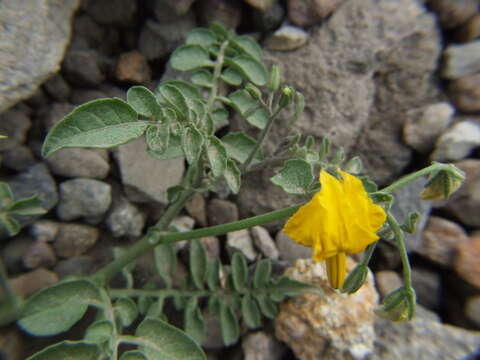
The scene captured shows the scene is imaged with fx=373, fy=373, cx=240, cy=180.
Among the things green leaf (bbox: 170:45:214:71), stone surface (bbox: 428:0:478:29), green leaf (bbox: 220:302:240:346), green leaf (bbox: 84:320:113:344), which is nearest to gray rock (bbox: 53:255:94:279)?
green leaf (bbox: 84:320:113:344)

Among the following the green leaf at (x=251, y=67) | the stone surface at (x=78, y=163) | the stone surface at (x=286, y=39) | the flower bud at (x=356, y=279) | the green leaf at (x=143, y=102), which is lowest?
the stone surface at (x=78, y=163)

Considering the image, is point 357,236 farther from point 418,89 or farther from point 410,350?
point 418,89

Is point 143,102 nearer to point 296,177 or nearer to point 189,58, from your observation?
point 296,177

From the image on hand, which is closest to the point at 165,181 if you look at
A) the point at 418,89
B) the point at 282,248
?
the point at 282,248

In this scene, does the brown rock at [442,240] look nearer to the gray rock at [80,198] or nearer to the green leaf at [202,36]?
the green leaf at [202,36]

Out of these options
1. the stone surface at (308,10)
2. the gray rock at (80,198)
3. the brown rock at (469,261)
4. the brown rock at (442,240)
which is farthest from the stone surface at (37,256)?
the brown rock at (469,261)
